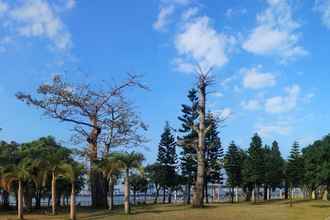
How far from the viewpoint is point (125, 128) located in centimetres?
4884

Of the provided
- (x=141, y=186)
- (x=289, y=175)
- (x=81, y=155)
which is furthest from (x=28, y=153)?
(x=289, y=175)

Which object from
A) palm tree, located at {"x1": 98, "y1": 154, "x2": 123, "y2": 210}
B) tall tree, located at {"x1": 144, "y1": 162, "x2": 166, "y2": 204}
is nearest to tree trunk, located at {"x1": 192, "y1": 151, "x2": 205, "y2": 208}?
palm tree, located at {"x1": 98, "y1": 154, "x2": 123, "y2": 210}

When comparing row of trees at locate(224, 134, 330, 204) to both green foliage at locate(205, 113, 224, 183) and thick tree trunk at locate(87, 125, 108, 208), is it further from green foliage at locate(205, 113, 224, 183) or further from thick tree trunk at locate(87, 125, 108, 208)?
thick tree trunk at locate(87, 125, 108, 208)

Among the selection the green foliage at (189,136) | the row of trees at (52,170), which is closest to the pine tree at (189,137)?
the green foliage at (189,136)

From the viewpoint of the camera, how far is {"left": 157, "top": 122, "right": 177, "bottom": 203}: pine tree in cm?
6425

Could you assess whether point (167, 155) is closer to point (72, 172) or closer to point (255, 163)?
point (255, 163)

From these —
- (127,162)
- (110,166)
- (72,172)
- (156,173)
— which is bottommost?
(156,173)

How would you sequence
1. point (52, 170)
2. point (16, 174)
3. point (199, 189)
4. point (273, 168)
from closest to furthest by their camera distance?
point (16, 174) < point (52, 170) < point (199, 189) < point (273, 168)

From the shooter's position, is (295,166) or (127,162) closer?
(127,162)

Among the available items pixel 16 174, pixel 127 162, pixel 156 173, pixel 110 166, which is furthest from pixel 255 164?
pixel 16 174

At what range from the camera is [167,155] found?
211 feet

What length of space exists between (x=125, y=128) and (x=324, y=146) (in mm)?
18981

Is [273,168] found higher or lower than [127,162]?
lower

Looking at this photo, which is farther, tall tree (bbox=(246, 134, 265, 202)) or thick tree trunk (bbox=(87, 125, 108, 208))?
tall tree (bbox=(246, 134, 265, 202))
